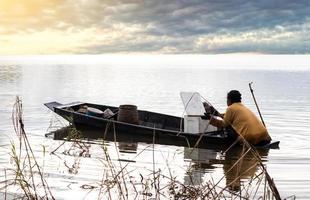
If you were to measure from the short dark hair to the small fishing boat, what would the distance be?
38.2 inches

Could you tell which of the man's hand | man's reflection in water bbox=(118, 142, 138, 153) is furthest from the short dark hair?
man's reflection in water bbox=(118, 142, 138, 153)

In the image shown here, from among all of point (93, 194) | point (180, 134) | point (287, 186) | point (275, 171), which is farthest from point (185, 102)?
point (93, 194)

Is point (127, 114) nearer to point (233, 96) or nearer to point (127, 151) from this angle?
point (127, 151)

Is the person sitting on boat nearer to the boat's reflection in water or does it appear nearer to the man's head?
the man's head

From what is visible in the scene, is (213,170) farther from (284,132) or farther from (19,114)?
(19,114)

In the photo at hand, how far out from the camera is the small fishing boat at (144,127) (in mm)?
14289

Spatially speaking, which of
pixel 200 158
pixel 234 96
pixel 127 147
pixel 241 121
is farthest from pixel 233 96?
pixel 127 147

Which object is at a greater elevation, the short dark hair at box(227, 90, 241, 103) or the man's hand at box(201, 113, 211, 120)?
the short dark hair at box(227, 90, 241, 103)

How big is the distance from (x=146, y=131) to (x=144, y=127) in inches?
5.9

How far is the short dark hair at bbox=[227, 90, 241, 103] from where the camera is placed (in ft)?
44.2

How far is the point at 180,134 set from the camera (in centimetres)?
1466

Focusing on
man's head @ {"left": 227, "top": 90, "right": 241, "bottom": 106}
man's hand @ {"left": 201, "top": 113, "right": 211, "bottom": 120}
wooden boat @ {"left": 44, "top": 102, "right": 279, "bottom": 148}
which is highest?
man's head @ {"left": 227, "top": 90, "right": 241, "bottom": 106}

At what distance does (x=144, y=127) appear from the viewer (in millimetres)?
15641

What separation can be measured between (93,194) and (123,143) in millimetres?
6427
